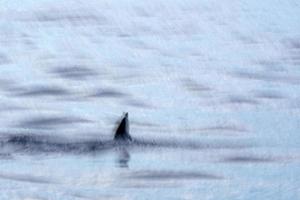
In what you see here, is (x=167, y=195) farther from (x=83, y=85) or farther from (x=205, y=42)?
(x=205, y=42)

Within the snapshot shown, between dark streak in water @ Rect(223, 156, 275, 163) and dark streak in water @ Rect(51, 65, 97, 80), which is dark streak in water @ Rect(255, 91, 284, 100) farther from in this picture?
dark streak in water @ Rect(223, 156, 275, 163)

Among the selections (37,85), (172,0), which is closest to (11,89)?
(37,85)

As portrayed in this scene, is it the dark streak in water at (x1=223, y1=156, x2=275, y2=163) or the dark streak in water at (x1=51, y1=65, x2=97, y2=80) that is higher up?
the dark streak in water at (x1=223, y1=156, x2=275, y2=163)

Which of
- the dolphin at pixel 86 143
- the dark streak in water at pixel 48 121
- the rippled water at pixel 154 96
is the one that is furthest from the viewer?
the dark streak in water at pixel 48 121

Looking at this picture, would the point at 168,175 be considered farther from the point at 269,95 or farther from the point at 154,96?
the point at 269,95

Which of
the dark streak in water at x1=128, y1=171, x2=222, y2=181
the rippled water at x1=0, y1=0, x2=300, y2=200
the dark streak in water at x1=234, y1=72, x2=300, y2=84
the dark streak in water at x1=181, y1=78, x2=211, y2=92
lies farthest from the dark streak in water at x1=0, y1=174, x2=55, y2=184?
the dark streak in water at x1=234, y1=72, x2=300, y2=84

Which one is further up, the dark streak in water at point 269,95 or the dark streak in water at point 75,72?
the dark streak in water at point 269,95

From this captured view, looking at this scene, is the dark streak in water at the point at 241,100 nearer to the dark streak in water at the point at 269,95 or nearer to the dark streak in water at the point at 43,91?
the dark streak in water at the point at 269,95

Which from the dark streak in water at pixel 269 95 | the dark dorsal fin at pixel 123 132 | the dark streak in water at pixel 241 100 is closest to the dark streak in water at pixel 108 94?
the dark streak in water at pixel 241 100
